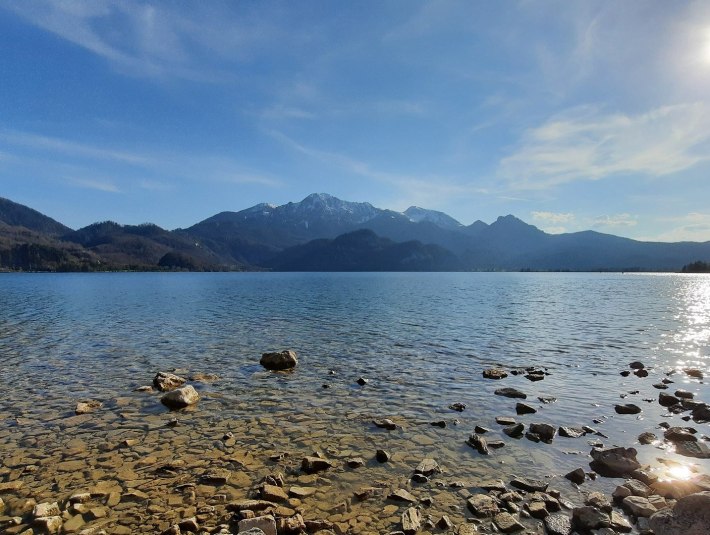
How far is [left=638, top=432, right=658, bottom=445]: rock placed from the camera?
17.1 metres

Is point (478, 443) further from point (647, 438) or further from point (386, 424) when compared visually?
point (647, 438)

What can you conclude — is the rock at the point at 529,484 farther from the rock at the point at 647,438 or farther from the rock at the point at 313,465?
the rock at the point at 647,438

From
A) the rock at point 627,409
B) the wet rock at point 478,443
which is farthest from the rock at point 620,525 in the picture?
the rock at point 627,409

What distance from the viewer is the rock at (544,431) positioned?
17328 millimetres

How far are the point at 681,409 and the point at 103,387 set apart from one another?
3281cm

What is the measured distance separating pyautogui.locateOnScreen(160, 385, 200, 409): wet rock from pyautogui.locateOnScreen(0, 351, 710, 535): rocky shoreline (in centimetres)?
139

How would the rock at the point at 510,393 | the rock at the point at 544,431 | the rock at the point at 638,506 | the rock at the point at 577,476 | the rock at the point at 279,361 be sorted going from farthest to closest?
the rock at the point at 279,361 < the rock at the point at 510,393 < the rock at the point at 544,431 < the rock at the point at 577,476 < the rock at the point at 638,506

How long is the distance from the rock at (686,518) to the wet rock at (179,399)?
19.8 m

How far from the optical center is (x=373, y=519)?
456 inches

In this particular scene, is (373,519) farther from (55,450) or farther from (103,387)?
(103,387)

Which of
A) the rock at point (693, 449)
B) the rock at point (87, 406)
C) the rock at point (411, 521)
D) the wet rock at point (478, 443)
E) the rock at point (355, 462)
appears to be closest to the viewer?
the rock at point (411, 521)

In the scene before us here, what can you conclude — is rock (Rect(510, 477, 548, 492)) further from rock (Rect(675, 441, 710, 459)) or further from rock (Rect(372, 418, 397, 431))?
rock (Rect(675, 441, 710, 459))

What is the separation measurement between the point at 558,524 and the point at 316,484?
7.32 metres

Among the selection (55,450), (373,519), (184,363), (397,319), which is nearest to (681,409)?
(373,519)
